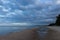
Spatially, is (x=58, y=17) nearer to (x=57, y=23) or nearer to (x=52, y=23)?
(x=57, y=23)

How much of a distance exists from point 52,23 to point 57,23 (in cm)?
374

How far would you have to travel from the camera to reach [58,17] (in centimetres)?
3675

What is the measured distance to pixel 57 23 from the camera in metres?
38.1

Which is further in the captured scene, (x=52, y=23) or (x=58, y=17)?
(x=52, y=23)

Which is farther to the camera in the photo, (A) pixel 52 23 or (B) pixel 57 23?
(A) pixel 52 23

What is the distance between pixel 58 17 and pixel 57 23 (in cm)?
213

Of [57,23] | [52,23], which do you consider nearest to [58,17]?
[57,23]

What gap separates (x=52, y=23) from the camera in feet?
137
